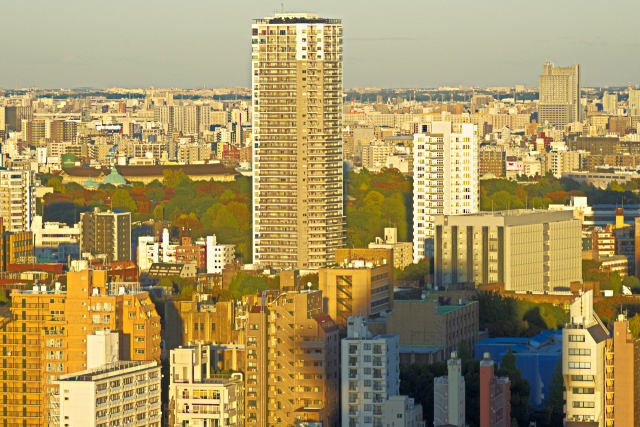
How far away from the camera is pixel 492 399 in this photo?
5150 cm

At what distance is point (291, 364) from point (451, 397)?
18.4ft

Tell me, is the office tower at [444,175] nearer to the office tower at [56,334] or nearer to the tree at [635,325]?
the tree at [635,325]

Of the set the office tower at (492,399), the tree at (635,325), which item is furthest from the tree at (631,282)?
the office tower at (492,399)

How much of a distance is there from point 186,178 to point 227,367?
95750 mm

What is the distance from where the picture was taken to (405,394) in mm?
55188

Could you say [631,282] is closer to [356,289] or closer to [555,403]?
[356,289]

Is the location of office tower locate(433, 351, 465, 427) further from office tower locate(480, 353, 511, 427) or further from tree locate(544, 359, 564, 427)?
tree locate(544, 359, 564, 427)

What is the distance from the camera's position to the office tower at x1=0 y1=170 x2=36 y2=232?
110875 millimetres

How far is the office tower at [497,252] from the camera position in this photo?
8412 centimetres

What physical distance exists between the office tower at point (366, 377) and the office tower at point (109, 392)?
4276 millimetres

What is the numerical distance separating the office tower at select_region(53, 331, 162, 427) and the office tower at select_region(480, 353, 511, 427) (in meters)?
7.40

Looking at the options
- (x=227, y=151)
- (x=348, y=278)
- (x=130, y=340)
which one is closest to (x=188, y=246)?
(x=348, y=278)

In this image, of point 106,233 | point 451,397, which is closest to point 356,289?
point 451,397

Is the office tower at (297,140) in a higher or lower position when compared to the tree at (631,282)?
higher
